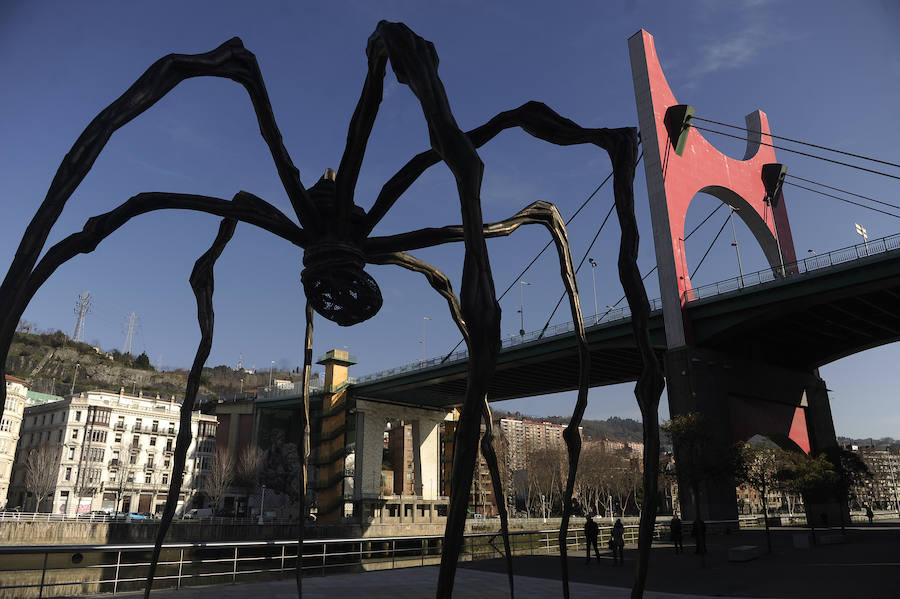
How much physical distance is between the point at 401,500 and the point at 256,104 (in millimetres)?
68280

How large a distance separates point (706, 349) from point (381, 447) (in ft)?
142

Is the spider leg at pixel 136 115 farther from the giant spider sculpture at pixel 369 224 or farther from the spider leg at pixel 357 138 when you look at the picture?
the spider leg at pixel 357 138

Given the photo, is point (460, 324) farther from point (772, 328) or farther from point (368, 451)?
point (368, 451)

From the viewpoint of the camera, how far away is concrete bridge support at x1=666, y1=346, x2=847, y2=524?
29.9 m

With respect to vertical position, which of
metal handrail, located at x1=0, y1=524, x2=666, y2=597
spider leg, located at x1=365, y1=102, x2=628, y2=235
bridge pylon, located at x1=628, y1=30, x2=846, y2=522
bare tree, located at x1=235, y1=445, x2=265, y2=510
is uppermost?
bridge pylon, located at x1=628, y1=30, x2=846, y2=522

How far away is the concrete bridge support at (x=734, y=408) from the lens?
29.9m

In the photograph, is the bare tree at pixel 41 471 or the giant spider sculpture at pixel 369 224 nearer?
the giant spider sculpture at pixel 369 224

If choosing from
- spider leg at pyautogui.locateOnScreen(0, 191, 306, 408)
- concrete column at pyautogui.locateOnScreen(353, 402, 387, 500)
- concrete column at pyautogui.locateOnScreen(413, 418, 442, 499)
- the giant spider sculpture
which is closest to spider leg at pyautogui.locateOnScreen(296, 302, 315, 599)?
the giant spider sculpture

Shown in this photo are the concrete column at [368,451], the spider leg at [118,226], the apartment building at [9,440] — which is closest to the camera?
the spider leg at [118,226]

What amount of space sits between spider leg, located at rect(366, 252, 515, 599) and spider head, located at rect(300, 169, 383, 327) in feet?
1.24

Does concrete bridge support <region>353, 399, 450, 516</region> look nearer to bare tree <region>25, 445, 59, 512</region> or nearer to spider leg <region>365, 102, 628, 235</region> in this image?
bare tree <region>25, 445, 59, 512</region>

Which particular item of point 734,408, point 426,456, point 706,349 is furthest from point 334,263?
point 426,456

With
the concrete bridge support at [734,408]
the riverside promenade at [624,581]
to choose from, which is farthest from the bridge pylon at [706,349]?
the riverside promenade at [624,581]

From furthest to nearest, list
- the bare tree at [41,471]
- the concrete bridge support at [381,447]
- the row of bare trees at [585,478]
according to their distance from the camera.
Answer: the row of bare trees at [585,478] < the concrete bridge support at [381,447] < the bare tree at [41,471]
